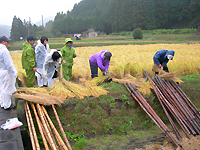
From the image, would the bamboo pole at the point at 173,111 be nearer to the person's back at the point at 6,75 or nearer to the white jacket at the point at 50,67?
the white jacket at the point at 50,67

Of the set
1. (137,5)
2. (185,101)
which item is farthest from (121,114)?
(137,5)

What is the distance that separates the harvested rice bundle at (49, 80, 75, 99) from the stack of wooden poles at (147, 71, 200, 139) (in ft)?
7.23

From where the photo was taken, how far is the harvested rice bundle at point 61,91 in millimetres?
3982

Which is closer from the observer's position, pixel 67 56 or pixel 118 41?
pixel 67 56

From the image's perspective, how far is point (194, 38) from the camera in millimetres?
31453

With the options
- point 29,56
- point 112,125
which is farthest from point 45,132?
point 29,56

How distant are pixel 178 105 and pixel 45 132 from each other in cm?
306

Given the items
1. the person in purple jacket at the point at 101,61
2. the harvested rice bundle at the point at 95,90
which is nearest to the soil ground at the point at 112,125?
the harvested rice bundle at the point at 95,90

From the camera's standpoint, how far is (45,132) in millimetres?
3078

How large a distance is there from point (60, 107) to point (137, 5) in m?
57.4

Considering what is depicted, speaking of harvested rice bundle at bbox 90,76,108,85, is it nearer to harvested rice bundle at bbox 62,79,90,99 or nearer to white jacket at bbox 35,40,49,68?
harvested rice bundle at bbox 62,79,90,99

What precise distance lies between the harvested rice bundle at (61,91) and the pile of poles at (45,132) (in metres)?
0.40

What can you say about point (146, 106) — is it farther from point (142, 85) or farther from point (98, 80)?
point (98, 80)

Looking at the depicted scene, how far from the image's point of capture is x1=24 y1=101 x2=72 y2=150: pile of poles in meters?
2.79
